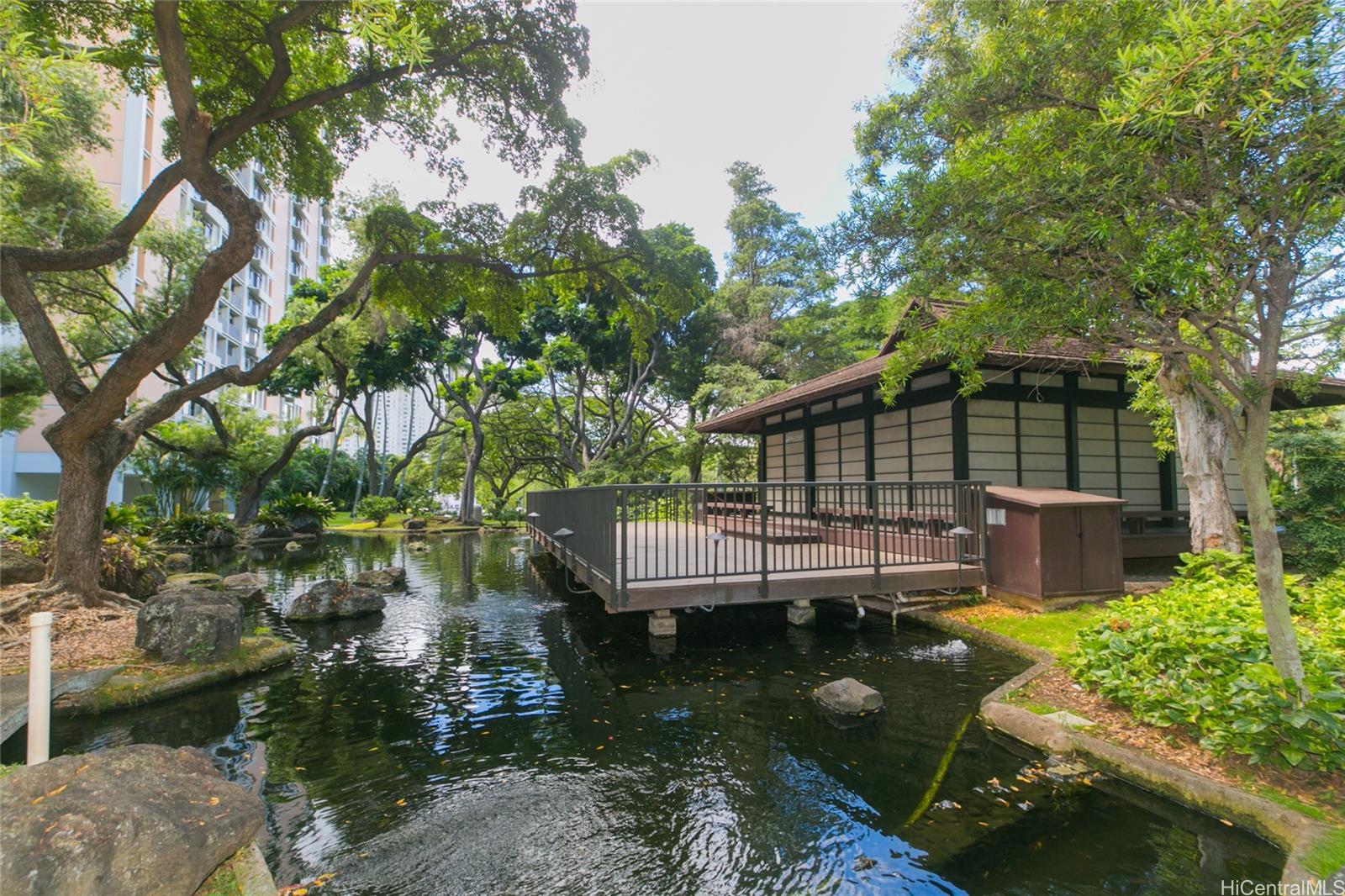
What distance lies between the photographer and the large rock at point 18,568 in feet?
24.3

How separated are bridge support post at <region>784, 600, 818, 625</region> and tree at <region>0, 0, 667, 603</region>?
694 cm

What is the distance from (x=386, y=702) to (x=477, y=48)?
840 centimetres

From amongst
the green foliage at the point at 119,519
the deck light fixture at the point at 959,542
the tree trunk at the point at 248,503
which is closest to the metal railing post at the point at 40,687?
the deck light fixture at the point at 959,542

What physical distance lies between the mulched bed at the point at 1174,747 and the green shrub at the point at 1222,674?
0.06m

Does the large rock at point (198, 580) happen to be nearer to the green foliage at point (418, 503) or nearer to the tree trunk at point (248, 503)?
the tree trunk at point (248, 503)

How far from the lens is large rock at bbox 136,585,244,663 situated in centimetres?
596

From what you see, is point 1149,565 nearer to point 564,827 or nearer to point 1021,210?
point 1021,210

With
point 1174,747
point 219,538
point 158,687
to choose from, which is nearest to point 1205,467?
→ point 1174,747

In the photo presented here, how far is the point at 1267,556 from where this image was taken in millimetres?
3506

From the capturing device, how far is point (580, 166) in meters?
10.2

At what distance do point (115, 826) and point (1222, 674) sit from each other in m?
6.16

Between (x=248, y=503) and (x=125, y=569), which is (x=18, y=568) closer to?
(x=125, y=569)

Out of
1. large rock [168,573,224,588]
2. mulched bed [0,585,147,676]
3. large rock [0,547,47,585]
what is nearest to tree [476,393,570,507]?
large rock [168,573,224,588]

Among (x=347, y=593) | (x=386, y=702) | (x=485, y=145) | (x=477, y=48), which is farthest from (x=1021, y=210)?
(x=347, y=593)
